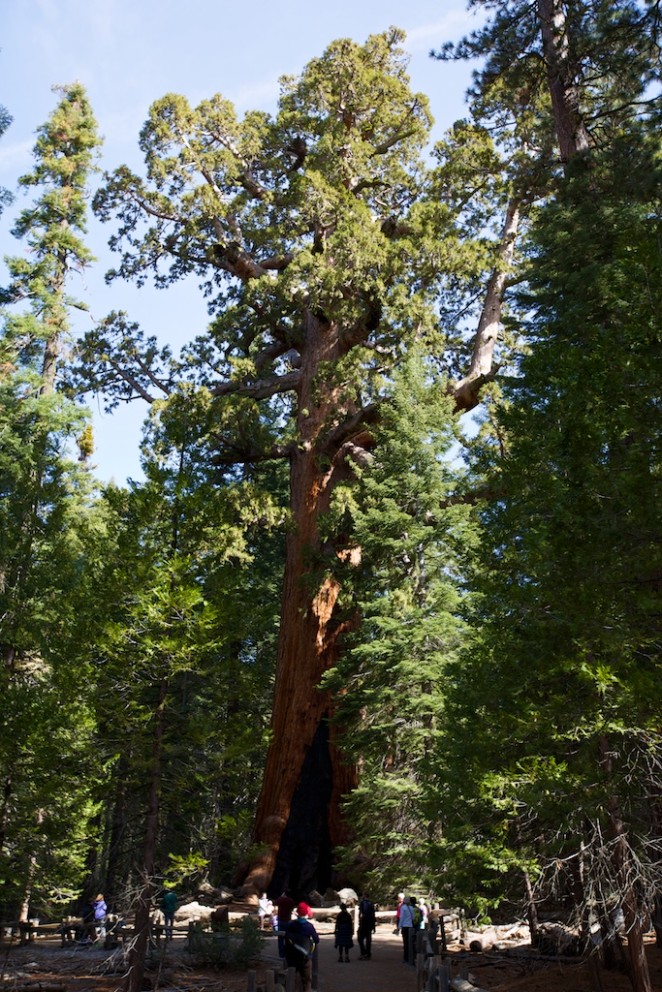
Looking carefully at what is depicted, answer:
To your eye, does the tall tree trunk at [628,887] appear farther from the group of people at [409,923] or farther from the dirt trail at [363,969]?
the group of people at [409,923]

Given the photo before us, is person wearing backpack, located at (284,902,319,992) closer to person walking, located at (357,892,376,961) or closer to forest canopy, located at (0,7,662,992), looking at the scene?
forest canopy, located at (0,7,662,992)

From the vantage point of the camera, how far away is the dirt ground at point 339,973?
11.1 meters

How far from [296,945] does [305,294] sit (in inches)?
625

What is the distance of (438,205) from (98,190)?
9644 mm

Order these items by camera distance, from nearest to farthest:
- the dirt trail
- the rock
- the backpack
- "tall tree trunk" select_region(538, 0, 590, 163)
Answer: the backpack < the dirt trail < "tall tree trunk" select_region(538, 0, 590, 163) < the rock

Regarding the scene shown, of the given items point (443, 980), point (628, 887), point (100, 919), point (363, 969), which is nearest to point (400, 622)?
point (363, 969)

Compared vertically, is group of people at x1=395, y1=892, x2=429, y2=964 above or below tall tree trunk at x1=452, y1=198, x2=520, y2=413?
below

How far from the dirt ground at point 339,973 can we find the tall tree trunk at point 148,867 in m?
0.30

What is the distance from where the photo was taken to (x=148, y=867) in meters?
10.2

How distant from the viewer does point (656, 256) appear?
8.67 m

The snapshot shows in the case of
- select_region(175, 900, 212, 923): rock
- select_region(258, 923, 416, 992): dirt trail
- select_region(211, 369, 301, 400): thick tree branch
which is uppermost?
select_region(211, 369, 301, 400): thick tree branch

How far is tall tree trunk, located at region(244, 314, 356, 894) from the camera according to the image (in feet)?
63.4

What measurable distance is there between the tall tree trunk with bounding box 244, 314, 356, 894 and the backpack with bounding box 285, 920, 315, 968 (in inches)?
331

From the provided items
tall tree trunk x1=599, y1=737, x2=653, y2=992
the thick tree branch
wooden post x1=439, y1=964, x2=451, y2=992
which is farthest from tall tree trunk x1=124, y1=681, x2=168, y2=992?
the thick tree branch
